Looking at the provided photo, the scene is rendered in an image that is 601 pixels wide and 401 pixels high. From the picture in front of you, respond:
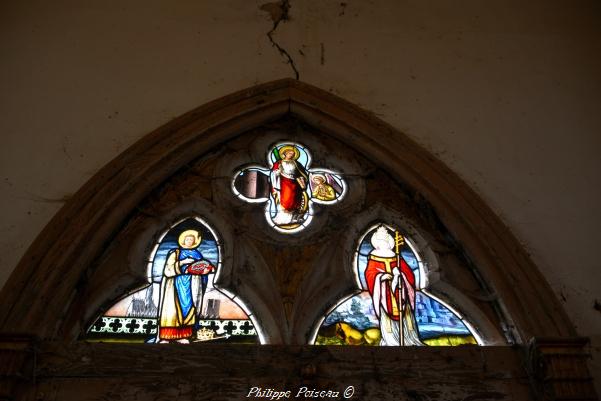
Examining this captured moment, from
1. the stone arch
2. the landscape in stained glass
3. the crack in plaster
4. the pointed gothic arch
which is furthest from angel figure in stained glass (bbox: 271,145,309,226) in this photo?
the crack in plaster

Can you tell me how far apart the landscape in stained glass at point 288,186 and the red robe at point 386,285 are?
501 mm

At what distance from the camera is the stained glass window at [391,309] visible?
10.2 ft

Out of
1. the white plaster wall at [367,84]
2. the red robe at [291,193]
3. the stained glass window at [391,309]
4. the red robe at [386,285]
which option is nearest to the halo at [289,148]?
the red robe at [291,193]

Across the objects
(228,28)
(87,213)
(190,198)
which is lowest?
(87,213)

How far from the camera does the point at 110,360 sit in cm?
277

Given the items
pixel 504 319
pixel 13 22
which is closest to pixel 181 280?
pixel 504 319

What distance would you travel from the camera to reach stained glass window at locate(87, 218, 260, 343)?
3029mm

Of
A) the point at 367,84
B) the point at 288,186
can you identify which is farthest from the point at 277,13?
the point at 288,186

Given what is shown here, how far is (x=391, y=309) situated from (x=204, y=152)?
1.55m

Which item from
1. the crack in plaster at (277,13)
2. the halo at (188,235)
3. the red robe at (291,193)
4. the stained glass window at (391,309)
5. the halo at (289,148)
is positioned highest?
the crack in plaster at (277,13)

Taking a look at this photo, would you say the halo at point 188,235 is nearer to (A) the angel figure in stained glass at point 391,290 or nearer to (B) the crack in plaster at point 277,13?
(A) the angel figure in stained glass at point 391,290

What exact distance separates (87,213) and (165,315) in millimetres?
726

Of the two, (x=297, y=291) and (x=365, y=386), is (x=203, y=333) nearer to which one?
(x=297, y=291)

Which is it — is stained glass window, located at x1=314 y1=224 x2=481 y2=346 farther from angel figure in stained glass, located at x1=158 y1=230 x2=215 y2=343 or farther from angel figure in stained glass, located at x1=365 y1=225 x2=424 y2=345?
angel figure in stained glass, located at x1=158 y1=230 x2=215 y2=343
